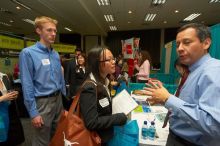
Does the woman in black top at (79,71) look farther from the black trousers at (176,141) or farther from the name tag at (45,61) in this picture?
the black trousers at (176,141)

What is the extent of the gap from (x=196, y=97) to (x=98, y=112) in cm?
62

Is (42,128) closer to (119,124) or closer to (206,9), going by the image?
(119,124)

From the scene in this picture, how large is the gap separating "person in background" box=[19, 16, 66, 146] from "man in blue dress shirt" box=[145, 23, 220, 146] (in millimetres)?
1094

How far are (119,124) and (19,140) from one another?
2.27m

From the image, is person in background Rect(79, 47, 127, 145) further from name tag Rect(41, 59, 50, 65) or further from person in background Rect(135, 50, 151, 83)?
person in background Rect(135, 50, 151, 83)

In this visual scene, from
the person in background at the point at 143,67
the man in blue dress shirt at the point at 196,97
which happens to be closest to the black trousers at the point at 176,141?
the man in blue dress shirt at the point at 196,97

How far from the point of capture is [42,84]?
6.16 ft

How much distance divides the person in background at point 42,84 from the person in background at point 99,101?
65 cm

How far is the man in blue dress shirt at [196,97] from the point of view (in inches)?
37.1

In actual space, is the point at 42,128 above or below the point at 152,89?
below

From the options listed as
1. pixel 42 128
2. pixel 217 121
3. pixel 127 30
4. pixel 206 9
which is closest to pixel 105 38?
pixel 127 30

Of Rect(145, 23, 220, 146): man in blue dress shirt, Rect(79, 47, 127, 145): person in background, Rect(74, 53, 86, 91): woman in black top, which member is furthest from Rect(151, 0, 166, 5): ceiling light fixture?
Rect(145, 23, 220, 146): man in blue dress shirt

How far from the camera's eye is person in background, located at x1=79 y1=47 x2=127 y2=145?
1.25 m

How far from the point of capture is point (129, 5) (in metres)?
7.32
